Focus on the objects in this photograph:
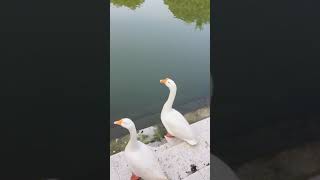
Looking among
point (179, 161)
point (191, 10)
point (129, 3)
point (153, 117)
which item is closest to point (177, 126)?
point (179, 161)

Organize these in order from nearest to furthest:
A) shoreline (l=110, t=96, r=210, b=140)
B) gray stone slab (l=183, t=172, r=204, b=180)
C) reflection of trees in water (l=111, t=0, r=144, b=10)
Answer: gray stone slab (l=183, t=172, r=204, b=180) < shoreline (l=110, t=96, r=210, b=140) < reflection of trees in water (l=111, t=0, r=144, b=10)

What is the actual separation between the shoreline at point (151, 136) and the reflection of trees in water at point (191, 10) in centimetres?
174

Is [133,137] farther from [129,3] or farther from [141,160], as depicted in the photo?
[129,3]

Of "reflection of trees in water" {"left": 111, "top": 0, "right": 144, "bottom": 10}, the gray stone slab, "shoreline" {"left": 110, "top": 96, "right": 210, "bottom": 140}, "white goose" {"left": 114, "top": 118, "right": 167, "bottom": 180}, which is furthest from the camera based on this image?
"reflection of trees in water" {"left": 111, "top": 0, "right": 144, "bottom": 10}

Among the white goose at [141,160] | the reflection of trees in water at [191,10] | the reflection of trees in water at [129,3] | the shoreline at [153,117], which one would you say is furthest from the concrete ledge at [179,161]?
the reflection of trees in water at [129,3]

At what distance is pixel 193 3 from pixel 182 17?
0.63 m

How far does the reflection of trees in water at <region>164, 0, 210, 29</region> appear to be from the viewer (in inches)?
173

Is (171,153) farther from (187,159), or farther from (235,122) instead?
(235,122)

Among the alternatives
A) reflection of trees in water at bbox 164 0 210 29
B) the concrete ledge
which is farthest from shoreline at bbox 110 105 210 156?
reflection of trees in water at bbox 164 0 210 29

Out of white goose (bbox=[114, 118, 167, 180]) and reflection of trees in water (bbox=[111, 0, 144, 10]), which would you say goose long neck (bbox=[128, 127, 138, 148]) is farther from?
reflection of trees in water (bbox=[111, 0, 144, 10])

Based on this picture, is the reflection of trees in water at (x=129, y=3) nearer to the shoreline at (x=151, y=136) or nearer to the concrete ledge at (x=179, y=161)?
the shoreline at (x=151, y=136)

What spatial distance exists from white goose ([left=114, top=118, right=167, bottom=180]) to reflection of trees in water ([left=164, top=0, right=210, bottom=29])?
2551mm

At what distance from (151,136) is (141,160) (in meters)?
0.64

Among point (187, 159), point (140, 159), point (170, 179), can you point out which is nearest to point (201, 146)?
point (187, 159)
